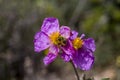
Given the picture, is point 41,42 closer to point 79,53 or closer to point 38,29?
point 79,53

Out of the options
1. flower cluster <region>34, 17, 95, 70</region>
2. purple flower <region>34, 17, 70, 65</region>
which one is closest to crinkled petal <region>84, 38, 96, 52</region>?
flower cluster <region>34, 17, 95, 70</region>

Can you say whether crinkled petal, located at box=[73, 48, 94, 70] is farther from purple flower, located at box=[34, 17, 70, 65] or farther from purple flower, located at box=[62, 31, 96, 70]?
purple flower, located at box=[34, 17, 70, 65]

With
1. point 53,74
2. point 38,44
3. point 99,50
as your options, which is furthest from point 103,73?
point 38,44

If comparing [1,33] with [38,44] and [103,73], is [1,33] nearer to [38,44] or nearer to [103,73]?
[103,73]

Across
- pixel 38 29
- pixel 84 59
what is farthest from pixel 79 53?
pixel 38 29

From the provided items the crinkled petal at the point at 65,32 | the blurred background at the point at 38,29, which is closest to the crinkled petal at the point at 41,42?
the crinkled petal at the point at 65,32

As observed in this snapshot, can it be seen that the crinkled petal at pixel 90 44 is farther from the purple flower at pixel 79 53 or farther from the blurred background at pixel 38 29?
the blurred background at pixel 38 29
